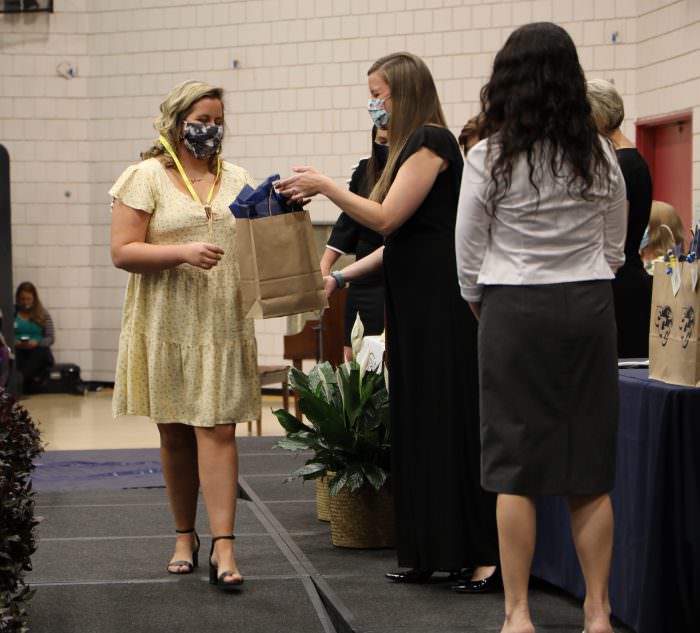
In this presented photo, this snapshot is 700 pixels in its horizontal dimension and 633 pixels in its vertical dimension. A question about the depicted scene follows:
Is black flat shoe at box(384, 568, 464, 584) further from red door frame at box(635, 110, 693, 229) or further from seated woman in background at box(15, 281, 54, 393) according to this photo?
seated woman in background at box(15, 281, 54, 393)

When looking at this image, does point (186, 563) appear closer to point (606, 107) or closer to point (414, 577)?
point (414, 577)

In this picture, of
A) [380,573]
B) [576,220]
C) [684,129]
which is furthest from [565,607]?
[684,129]

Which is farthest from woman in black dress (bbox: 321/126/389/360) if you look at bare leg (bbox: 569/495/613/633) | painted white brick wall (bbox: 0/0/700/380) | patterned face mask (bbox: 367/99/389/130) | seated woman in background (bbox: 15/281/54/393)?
seated woman in background (bbox: 15/281/54/393)

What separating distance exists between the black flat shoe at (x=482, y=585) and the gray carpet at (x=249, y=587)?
0.04 m

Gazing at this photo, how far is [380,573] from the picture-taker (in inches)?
144

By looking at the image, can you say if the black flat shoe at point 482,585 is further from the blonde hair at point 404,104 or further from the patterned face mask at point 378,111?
the patterned face mask at point 378,111

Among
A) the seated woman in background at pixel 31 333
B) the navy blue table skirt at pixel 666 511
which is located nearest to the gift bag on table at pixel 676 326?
the navy blue table skirt at pixel 666 511

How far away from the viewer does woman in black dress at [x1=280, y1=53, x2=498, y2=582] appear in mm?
3303

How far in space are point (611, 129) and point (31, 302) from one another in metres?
8.43

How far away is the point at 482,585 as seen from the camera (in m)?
3.37

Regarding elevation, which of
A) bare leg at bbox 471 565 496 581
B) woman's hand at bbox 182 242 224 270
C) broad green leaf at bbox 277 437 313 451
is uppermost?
woman's hand at bbox 182 242 224 270

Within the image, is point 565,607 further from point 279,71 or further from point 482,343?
point 279,71

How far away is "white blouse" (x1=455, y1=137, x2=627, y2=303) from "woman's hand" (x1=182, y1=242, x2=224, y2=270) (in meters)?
0.92

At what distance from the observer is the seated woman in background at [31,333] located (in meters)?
11.2
